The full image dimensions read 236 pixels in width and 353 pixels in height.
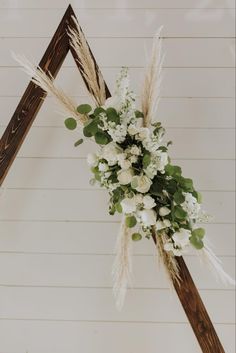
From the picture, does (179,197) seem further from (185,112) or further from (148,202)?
(185,112)

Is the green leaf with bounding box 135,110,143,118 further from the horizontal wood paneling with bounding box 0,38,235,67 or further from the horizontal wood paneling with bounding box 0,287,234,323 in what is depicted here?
the horizontal wood paneling with bounding box 0,287,234,323

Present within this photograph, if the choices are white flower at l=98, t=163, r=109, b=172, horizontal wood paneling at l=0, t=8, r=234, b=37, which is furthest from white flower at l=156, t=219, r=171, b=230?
horizontal wood paneling at l=0, t=8, r=234, b=37

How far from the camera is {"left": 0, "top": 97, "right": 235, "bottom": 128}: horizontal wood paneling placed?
4.59 ft

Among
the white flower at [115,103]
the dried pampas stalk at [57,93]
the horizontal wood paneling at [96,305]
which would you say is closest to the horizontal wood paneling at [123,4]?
the dried pampas stalk at [57,93]

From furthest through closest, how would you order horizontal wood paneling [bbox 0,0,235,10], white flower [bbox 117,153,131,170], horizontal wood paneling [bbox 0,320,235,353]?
horizontal wood paneling [bbox 0,0,235,10], horizontal wood paneling [bbox 0,320,235,353], white flower [bbox 117,153,131,170]

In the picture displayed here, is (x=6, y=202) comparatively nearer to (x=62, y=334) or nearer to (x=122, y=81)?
(x=62, y=334)

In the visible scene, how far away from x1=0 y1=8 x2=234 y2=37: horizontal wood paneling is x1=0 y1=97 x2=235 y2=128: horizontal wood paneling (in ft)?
0.85

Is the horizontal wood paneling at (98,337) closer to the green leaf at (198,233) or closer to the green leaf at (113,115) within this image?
the green leaf at (198,233)

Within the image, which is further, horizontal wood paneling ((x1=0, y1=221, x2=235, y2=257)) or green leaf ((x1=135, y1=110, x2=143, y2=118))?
horizontal wood paneling ((x1=0, y1=221, x2=235, y2=257))

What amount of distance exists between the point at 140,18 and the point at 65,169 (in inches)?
25.7

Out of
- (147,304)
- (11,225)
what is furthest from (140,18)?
(147,304)

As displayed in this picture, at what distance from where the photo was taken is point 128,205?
989 millimetres

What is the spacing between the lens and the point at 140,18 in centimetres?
142

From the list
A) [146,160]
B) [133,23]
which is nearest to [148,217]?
[146,160]
